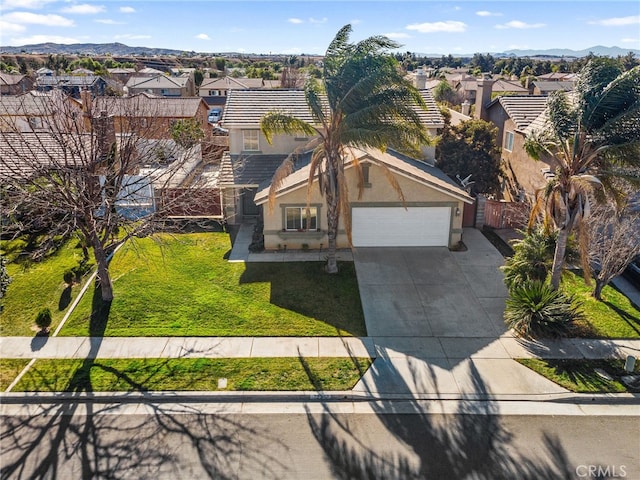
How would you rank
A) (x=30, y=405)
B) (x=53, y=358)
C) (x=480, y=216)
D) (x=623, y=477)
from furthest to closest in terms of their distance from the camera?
(x=480, y=216), (x=53, y=358), (x=30, y=405), (x=623, y=477)

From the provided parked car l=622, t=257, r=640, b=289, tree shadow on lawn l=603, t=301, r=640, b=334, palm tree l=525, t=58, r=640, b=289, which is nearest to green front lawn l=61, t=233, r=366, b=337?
palm tree l=525, t=58, r=640, b=289

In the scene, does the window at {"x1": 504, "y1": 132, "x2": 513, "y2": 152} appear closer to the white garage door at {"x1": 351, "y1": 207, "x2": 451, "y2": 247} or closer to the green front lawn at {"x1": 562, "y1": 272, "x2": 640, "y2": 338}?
the white garage door at {"x1": 351, "y1": 207, "x2": 451, "y2": 247}

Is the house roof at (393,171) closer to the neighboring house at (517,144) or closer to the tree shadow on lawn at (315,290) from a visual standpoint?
the tree shadow on lawn at (315,290)

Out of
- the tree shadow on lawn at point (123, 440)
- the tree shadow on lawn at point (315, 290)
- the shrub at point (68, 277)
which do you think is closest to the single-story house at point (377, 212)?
the tree shadow on lawn at point (315, 290)

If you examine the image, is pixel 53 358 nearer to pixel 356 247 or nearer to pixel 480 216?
pixel 356 247

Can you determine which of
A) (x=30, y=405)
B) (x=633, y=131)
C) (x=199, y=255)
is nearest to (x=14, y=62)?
(x=199, y=255)

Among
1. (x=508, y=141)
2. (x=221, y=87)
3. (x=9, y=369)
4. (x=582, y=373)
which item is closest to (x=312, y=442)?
(x=582, y=373)
